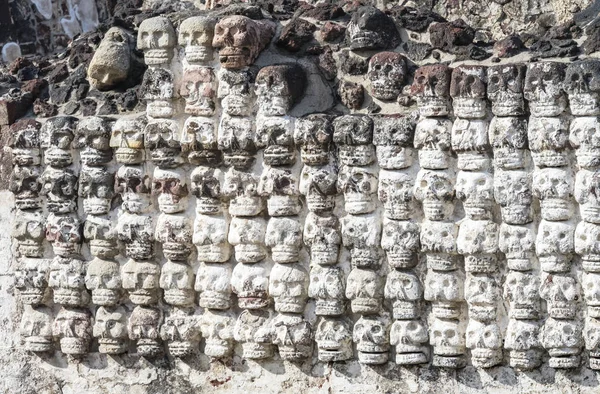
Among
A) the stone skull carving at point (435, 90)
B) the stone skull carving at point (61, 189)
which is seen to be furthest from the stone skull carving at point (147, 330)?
the stone skull carving at point (435, 90)

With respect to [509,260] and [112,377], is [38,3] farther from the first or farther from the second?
[509,260]

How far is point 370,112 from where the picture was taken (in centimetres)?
964

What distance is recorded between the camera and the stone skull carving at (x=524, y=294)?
9109mm

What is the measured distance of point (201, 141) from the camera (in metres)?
9.85

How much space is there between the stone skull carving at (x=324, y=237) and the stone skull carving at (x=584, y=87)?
1.59 metres

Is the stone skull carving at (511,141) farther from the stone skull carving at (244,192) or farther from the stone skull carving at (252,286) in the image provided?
the stone skull carving at (252,286)

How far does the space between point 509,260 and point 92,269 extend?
2714mm

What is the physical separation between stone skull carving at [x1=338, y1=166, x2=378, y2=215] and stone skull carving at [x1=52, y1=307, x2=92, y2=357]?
1984 millimetres

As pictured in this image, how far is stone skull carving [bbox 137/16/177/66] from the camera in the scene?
9.97m

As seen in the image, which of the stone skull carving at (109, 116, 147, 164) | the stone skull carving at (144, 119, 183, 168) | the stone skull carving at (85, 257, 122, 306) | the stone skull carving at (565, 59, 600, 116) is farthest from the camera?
the stone skull carving at (85, 257, 122, 306)

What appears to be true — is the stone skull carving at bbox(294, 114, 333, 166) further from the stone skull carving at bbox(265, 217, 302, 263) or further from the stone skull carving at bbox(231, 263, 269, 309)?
the stone skull carving at bbox(231, 263, 269, 309)

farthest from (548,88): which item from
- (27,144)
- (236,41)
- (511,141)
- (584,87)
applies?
(27,144)

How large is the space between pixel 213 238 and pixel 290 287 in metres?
0.58

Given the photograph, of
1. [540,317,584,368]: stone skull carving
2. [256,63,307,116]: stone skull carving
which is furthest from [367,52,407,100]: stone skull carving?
[540,317,584,368]: stone skull carving
